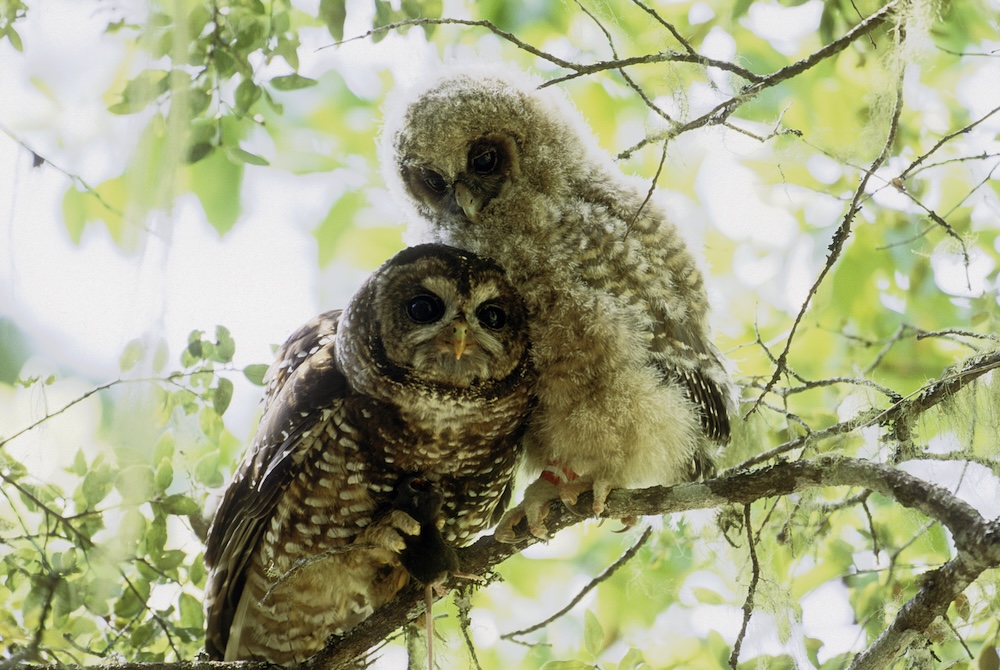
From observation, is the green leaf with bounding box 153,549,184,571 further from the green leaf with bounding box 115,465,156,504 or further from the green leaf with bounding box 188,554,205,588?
the green leaf with bounding box 115,465,156,504

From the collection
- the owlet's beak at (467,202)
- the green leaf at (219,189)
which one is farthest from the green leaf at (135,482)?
the green leaf at (219,189)

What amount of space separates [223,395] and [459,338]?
598mm

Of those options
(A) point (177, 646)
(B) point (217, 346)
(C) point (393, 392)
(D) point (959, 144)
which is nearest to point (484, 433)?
(C) point (393, 392)

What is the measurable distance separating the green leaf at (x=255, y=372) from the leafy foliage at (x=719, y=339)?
2.0 inches

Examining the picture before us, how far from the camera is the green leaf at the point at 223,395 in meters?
1.99

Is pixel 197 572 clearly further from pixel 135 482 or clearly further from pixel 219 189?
pixel 135 482

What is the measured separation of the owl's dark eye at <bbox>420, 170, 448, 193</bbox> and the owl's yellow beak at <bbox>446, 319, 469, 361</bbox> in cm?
57

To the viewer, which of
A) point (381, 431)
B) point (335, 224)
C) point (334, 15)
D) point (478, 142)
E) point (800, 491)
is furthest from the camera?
point (335, 224)

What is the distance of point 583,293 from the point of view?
176cm

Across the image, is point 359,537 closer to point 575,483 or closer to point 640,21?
point 575,483

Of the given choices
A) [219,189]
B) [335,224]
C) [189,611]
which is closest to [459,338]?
[189,611]

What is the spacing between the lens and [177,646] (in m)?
2.07

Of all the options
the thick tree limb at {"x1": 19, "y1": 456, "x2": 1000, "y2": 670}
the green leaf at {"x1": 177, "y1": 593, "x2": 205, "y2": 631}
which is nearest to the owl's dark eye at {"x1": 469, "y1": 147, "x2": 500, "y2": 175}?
the thick tree limb at {"x1": 19, "y1": 456, "x2": 1000, "y2": 670}

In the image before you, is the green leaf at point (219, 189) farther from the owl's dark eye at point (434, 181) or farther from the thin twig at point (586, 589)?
the thin twig at point (586, 589)
